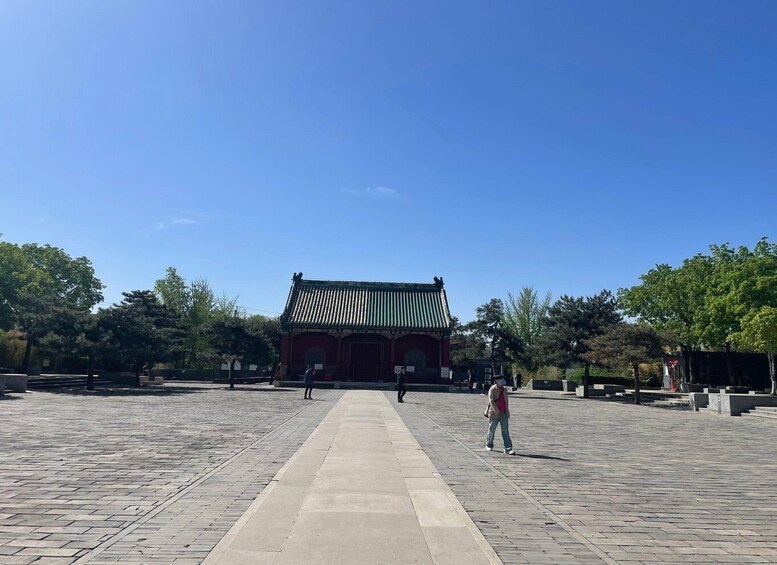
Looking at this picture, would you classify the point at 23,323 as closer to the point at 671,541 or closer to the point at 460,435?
the point at 460,435

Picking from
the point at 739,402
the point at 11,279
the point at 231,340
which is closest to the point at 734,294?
the point at 739,402

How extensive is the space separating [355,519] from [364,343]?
39.0 meters

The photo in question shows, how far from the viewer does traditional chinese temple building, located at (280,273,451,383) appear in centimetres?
4425

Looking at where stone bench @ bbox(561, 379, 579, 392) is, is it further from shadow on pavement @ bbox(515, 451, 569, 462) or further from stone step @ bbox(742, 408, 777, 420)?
shadow on pavement @ bbox(515, 451, 569, 462)

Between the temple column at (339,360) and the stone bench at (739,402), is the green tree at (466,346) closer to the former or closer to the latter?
the temple column at (339,360)

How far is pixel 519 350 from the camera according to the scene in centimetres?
5097

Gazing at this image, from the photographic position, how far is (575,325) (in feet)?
134

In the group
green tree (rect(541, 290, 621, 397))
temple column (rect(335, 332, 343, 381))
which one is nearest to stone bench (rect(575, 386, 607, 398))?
green tree (rect(541, 290, 621, 397))

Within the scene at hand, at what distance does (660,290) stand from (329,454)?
136ft

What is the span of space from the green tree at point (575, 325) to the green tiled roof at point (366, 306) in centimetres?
842

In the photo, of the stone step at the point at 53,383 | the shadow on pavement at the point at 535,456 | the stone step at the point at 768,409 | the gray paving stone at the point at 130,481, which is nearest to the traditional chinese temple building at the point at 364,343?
the stone step at the point at 53,383

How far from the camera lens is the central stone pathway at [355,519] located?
487 centimetres

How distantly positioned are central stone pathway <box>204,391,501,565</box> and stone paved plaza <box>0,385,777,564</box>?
0.28m

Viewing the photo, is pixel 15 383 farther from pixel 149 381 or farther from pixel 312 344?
pixel 312 344
